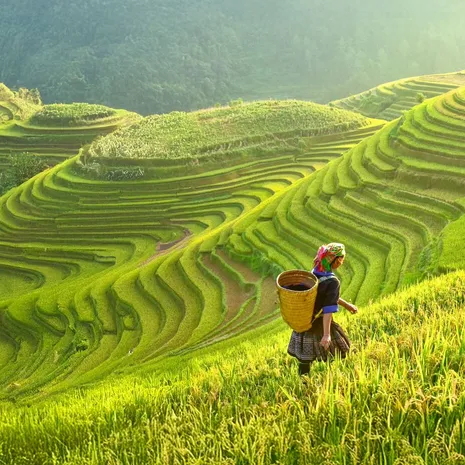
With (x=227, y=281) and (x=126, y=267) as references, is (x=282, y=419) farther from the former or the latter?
(x=126, y=267)

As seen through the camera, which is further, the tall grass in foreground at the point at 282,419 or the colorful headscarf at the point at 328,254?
the colorful headscarf at the point at 328,254

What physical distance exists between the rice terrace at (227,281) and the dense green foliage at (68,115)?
9.0 inches

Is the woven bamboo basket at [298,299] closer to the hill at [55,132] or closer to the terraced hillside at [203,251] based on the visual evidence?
the terraced hillside at [203,251]

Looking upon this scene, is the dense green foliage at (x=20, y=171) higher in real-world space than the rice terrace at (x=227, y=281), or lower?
higher

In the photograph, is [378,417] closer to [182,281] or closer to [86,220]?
[182,281]

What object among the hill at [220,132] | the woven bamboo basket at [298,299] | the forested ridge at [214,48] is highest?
the forested ridge at [214,48]

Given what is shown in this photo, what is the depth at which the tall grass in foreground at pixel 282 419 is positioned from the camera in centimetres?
300

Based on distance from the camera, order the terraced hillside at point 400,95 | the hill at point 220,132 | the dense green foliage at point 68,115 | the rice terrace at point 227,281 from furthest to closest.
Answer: the dense green foliage at point 68,115 → the terraced hillside at point 400,95 → the hill at point 220,132 → the rice terrace at point 227,281

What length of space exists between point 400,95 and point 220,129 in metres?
22.2

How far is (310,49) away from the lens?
A: 12131cm

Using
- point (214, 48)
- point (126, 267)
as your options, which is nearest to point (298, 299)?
point (126, 267)

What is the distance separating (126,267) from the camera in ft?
74.6

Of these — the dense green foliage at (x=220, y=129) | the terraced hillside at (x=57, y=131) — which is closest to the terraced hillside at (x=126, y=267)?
the dense green foliage at (x=220, y=129)

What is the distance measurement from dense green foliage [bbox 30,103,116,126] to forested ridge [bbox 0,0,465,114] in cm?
4637
